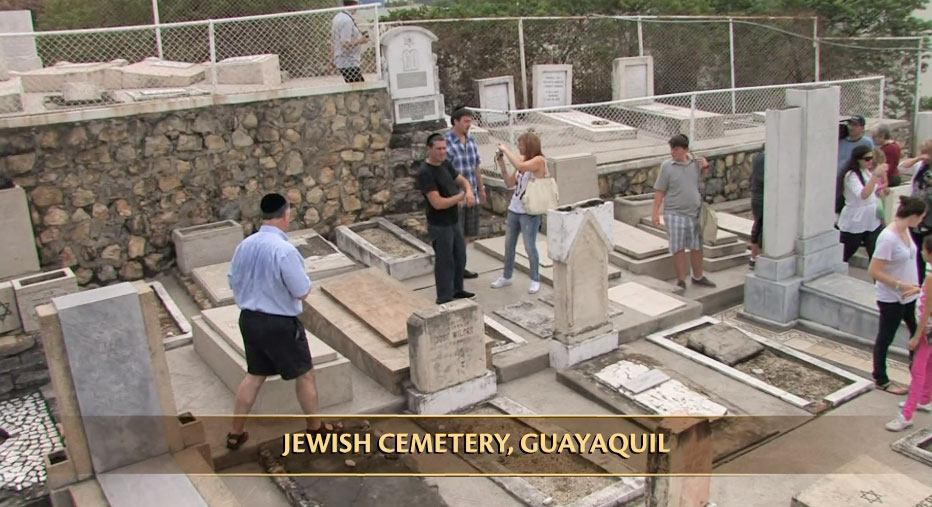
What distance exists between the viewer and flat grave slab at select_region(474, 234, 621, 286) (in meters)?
8.10

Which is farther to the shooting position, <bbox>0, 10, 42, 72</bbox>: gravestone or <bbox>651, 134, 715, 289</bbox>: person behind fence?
<bbox>0, 10, 42, 72</bbox>: gravestone

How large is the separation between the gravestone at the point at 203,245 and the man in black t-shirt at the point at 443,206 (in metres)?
2.75

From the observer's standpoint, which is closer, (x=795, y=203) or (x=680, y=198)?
(x=795, y=203)

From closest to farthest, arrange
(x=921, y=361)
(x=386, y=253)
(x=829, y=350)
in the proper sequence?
1. (x=921, y=361)
2. (x=829, y=350)
3. (x=386, y=253)

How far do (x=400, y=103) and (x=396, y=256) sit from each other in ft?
7.41

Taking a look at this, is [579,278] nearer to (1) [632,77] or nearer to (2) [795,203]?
(2) [795,203]

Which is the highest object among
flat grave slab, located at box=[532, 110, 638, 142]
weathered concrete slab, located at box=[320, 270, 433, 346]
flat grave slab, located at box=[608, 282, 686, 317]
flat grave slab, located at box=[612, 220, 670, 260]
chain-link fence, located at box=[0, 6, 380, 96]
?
chain-link fence, located at box=[0, 6, 380, 96]

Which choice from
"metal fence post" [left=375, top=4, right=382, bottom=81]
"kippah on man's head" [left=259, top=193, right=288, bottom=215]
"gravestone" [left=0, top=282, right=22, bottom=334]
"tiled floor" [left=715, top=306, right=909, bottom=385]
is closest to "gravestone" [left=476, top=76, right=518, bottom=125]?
"metal fence post" [left=375, top=4, right=382, bottom=81]

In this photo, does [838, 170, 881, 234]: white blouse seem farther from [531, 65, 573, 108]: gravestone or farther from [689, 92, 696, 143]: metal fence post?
[531, 65, 573, 108]: gravestone

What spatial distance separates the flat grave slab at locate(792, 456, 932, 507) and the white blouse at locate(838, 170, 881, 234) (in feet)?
12.5

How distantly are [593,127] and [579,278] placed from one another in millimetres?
6335

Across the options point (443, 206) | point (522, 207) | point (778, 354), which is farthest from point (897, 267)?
point (443, 206)

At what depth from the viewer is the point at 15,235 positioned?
7574 millimetres

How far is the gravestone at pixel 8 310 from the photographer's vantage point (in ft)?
21.7
